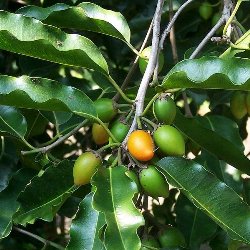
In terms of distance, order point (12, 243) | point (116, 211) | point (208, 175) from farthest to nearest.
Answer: point (12, 243) < point (208, 175) < point (116, 211)

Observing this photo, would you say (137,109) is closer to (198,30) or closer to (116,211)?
(116,211)

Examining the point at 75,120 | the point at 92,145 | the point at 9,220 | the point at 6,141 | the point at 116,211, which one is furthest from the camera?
the point at 92,145

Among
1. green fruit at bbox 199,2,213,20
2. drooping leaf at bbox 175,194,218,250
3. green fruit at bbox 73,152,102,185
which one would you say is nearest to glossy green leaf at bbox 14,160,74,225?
green fruit at bbox 73,152,102,185

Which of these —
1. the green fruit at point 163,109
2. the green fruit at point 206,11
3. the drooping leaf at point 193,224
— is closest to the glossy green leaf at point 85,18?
the green fruit at point 163,109

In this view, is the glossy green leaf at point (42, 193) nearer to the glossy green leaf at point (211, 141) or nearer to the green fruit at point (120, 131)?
the green fruit at point (120, 131)

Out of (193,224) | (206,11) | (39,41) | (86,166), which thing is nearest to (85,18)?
(39,41)

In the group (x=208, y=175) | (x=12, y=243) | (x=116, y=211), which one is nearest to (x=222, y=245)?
(x=208, y=175)
